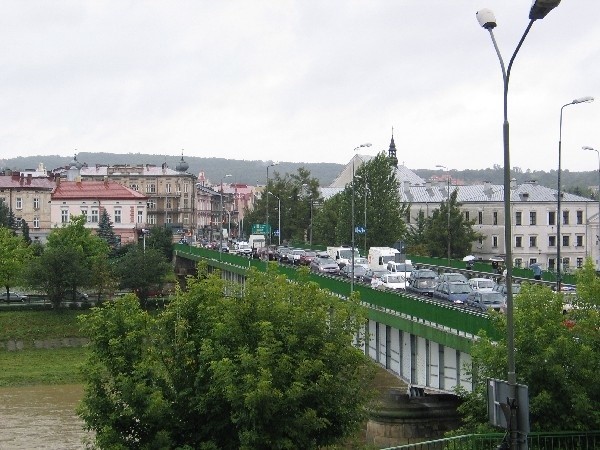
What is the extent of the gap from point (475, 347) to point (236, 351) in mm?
5463

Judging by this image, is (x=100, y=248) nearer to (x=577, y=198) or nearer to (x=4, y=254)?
(x=4, y=254)

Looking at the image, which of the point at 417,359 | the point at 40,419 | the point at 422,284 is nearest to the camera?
the point at 417,359

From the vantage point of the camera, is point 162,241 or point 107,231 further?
point 107,231

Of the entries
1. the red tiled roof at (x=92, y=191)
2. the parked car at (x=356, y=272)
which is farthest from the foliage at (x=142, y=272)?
the red tiled roof at (x=92, y=191)

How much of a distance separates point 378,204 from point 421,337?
2355 inches

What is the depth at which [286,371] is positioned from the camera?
2369cm

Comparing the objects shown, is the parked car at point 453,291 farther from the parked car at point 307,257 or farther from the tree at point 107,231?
the tree at point 107,231

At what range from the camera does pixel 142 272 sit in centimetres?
8738

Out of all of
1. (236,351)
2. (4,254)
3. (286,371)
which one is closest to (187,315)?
(236,351)

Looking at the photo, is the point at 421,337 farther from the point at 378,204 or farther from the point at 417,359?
the point at 378,204

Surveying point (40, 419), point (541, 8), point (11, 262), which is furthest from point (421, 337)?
point (11, 262)

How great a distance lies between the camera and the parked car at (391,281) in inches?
2195

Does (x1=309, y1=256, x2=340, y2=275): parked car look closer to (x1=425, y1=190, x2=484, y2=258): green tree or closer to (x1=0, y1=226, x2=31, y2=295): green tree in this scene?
(x1=425, y1=190, x2=484, y2=258): green tree

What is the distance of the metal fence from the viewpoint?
825 inches
